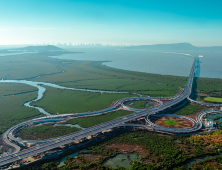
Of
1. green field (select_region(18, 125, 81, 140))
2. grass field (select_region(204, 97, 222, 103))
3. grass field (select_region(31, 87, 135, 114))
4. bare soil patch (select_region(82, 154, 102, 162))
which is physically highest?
grass field (select_region(204, 97, 222, 103))

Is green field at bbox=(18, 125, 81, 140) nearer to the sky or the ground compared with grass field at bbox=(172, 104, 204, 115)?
nearer to the ground

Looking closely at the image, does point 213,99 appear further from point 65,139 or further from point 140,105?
point 65,139

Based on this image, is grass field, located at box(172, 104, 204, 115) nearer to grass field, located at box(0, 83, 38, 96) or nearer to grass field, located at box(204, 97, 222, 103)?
grass field, located at box(204, 97, 222, 103)

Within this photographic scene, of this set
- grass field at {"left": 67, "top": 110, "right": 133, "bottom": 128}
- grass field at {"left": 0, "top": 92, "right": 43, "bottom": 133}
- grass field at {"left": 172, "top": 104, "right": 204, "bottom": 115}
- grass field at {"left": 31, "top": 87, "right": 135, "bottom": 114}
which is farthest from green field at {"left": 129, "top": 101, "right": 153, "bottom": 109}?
grass field at {"left": 0, "top": 92, "right": 43, "bottom": 133}

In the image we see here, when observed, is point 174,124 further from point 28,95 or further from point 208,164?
point 28,95

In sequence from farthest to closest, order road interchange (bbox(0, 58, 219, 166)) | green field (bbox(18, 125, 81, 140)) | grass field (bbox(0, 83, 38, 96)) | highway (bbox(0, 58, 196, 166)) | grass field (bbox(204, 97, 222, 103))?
grass field (bbox(0, 83, 38, 96)) < grass field (bbox(204, 97, 222, 103)) < green field (bbox(18, 125, 81, 140)) < road interchange (bbox(0, 58, 219, 166)) < highway (bbox(0, 58, 196, 166))

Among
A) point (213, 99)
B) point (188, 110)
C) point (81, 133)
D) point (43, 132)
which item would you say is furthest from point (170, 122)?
point (43, 132)

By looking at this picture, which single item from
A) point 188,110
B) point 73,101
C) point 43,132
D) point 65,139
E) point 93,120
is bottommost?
point 43,132
